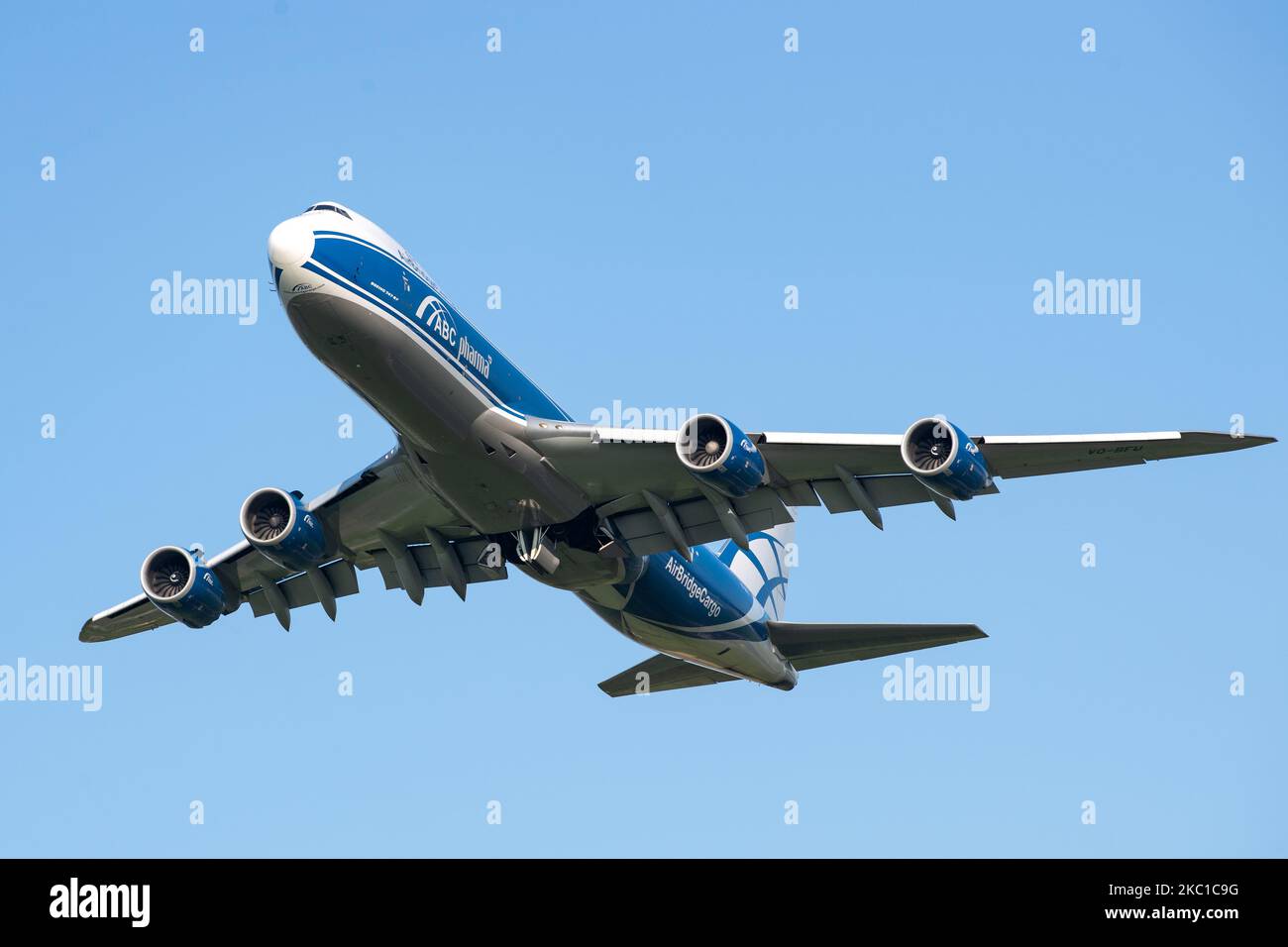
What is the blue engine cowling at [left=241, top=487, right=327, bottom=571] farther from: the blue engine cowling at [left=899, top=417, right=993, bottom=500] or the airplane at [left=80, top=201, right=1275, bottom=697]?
the blue engine cowling at [left=899, top=417, right=993, bottom=500]

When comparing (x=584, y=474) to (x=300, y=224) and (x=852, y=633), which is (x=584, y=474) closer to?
(x=300, y=224)

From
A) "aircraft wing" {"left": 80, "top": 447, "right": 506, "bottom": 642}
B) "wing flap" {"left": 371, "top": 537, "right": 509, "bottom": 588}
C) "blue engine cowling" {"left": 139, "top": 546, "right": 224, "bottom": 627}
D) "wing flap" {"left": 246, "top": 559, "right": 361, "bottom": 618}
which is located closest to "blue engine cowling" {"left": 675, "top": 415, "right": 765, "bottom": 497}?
"aircraft wing" {"left": 80, "top": 447, "right": 506, "bottom": 642}

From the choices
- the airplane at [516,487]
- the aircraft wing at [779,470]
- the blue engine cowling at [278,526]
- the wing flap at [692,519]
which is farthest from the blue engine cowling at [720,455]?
the blue engine cowling at [278,526]

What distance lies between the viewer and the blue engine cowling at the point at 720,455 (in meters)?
35.8

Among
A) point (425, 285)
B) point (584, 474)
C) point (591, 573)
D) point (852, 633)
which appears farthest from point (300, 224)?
point (852, 633)

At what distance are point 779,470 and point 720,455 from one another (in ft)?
8.55

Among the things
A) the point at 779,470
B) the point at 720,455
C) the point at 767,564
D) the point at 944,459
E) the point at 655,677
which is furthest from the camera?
the point at 767,564

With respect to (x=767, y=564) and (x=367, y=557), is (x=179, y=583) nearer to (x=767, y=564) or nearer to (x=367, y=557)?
(x=367, y=557)

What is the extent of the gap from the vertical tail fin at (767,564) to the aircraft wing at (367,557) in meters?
8.83

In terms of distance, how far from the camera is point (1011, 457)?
36.4 meters

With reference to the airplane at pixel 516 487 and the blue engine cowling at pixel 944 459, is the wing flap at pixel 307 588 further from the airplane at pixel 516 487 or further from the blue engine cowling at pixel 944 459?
the blue engine cowling at pixel 944 459

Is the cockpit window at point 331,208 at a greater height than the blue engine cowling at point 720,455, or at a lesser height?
greater

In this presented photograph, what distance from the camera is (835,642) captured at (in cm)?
4809

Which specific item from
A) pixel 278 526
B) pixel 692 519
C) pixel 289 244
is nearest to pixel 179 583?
pixel 278 526
